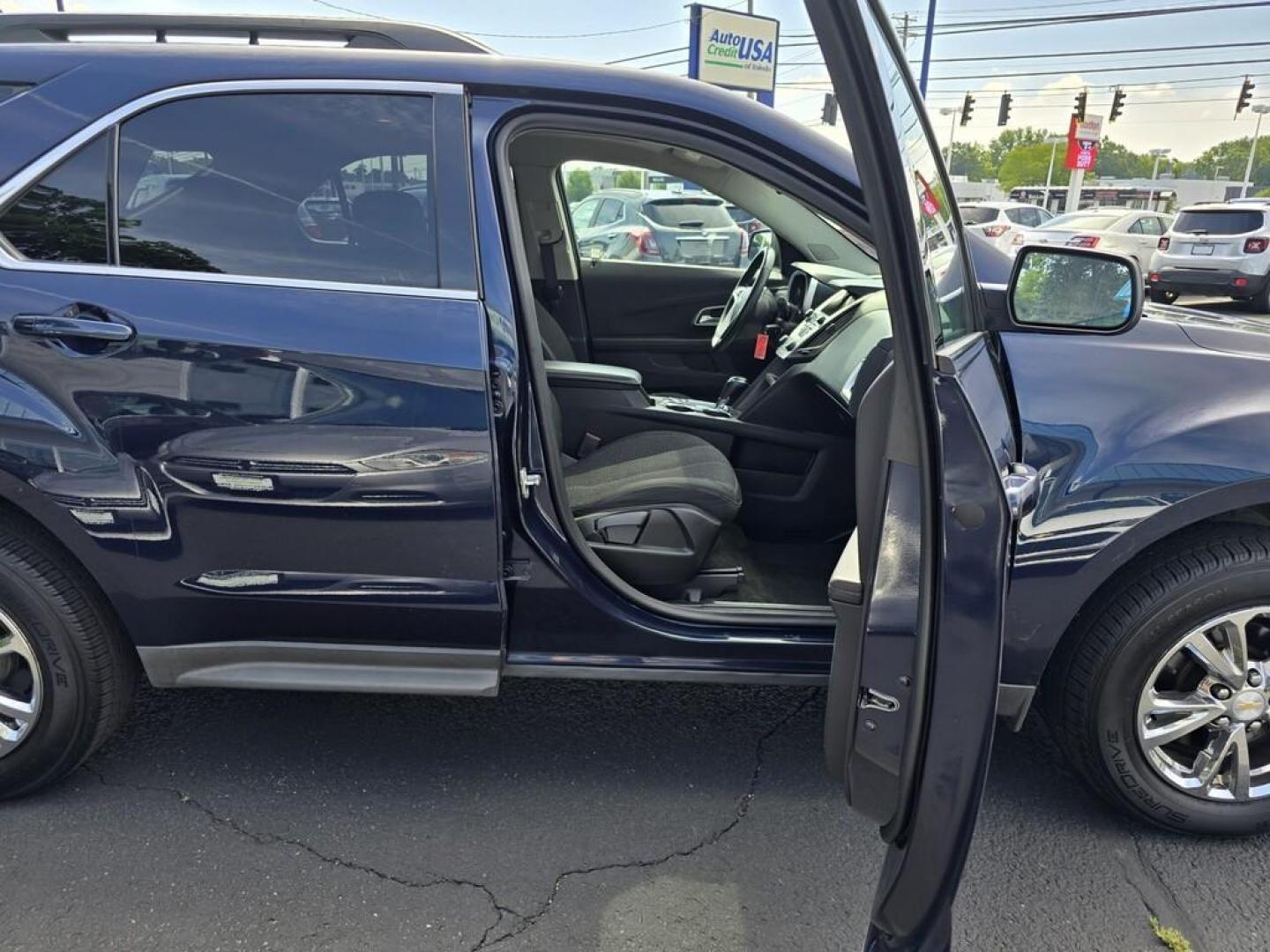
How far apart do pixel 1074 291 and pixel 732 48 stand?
55.4 ft

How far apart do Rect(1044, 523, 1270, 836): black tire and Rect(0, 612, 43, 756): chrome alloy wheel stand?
7.97 ft

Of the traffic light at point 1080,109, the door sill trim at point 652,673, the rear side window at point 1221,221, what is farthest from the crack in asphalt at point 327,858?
the traffic light at point 1080,109

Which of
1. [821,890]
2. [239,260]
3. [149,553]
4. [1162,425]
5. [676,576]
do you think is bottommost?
[821,890]

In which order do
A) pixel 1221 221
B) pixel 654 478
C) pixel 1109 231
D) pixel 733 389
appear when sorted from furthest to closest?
pixel 1109 231 → pixel 1221 221 → pixel 733 389 → pixel 654 478

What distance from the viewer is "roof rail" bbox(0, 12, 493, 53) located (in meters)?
2.07

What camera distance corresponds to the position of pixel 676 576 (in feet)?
7.71

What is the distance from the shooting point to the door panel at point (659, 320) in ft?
13.2

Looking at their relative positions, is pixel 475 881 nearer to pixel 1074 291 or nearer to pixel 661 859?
pixel 661 859

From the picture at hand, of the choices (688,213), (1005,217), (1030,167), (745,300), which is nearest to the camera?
(745,300)

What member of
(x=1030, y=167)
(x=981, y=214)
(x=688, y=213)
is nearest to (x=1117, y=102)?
(x=981, y=214)

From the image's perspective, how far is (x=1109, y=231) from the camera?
47.1ft

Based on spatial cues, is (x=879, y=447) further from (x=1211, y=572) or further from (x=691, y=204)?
(x=691, y=204)

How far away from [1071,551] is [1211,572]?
33cm

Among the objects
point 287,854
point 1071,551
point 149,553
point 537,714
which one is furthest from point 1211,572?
point 149,553
